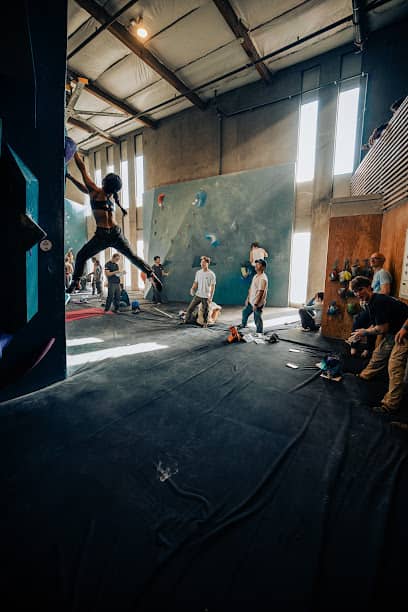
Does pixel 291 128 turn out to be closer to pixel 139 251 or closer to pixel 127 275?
pixel 139 251

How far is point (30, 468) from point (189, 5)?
1044cm

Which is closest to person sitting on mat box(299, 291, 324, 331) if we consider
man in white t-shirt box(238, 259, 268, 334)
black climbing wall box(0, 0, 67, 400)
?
man in white t-shirt box(238, 259, 268, 334)

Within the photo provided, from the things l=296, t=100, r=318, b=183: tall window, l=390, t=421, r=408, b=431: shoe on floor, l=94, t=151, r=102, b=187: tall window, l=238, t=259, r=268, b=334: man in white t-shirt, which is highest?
l=94, t=151, r=102, b=187: tall window

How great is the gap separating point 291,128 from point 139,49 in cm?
555

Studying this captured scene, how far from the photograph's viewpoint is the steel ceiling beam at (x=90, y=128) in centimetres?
1308

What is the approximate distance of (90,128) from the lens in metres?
13.9

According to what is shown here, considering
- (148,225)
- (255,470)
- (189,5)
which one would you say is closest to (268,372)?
(255,470)

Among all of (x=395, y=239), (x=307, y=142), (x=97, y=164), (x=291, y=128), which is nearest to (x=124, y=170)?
(x=97, y=164)

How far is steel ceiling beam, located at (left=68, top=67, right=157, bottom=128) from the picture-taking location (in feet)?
33.7

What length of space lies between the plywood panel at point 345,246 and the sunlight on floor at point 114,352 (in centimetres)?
372

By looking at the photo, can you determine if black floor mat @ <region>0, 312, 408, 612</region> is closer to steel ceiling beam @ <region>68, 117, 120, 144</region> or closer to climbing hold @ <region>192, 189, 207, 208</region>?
climbing hold @ <region>192, 189, 207, 208</region>

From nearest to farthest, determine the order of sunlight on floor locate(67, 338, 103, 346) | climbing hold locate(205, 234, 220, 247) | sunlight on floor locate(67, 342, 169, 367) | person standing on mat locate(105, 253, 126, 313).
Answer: sunlight on floor locate(67, 342, 169, 367) < sunlight on floor locate(67, 338, 103, 346) < person standing on mat locate(105, 253, 126, 313) < climbing hold locate(205, 234, 220, 247)

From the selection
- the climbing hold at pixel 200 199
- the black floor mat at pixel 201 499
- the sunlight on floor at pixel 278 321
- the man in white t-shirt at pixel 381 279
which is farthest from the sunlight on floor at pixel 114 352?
the climbing hold at pixel 200 199

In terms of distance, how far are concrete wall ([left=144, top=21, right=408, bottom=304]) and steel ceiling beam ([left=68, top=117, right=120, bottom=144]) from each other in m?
3.84
